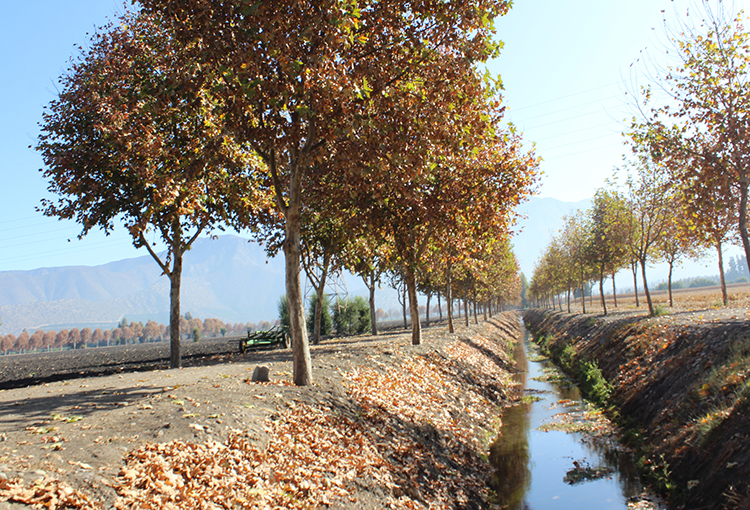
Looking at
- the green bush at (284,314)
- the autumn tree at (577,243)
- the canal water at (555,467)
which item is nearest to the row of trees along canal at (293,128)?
the canal water at (555,467)

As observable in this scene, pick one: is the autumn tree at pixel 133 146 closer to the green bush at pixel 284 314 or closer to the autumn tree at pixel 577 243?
the green bush at pixel 284 314

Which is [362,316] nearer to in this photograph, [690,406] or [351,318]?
[351,318]

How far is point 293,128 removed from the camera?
10969 millimetres

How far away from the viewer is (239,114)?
1149cm

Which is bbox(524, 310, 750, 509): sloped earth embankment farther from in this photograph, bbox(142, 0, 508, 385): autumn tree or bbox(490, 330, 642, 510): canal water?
bbox(142, 0, 508, 385): autumn tree

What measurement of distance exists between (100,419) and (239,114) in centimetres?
738

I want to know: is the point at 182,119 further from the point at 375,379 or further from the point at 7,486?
the point at 7,486

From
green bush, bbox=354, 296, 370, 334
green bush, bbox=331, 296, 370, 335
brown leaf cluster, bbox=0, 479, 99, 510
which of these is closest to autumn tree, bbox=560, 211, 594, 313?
green bush, bbox=354, 296, 370, 334

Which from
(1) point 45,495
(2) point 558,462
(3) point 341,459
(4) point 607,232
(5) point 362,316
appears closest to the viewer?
(1) point 45,495

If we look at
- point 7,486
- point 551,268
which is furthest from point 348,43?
point 551,268

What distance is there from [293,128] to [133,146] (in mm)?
8559

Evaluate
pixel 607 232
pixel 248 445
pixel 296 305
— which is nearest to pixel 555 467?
pixel 296 305

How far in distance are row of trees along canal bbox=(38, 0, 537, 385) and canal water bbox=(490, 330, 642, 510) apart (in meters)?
6.04

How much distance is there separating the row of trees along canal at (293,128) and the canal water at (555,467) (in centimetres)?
604
